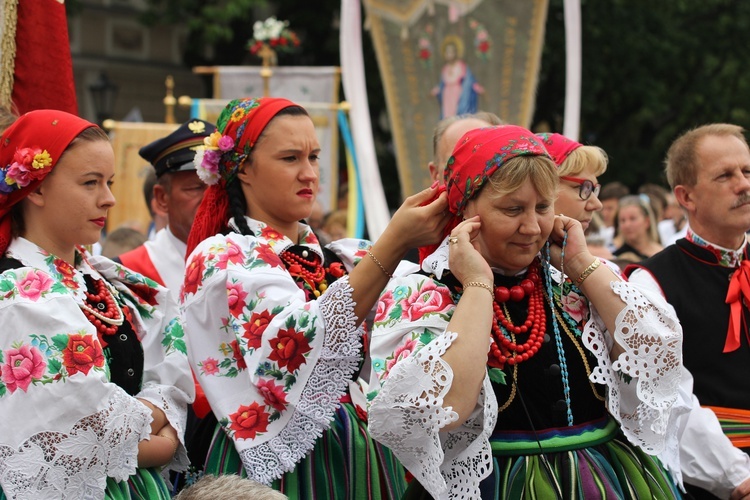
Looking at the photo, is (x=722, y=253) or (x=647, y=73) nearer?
(x=722, y=253)

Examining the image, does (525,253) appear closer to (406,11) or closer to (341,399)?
(341,399)

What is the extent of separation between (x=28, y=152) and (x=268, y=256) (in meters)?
0.76

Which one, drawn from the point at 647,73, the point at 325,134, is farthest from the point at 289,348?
the point at 647,73

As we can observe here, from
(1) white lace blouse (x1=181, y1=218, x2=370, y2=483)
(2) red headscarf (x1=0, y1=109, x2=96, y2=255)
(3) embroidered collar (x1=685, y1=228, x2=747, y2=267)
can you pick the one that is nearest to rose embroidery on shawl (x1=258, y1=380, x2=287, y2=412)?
(1) white lace blouse (x1=181, y1=218, x2=370, y2=483)

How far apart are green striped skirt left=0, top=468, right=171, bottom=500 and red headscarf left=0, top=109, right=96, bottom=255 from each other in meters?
0.72

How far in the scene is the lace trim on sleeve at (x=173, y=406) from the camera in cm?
309

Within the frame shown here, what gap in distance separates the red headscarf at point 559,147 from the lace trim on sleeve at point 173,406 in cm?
147

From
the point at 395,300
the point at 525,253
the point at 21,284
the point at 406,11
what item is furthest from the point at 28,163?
the point at 406,11

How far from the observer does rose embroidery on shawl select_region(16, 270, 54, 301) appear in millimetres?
2744

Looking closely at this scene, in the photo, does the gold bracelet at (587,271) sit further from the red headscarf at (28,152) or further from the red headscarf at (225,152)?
the red headscarf at (28,152)

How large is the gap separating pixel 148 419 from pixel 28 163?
30.7 inches

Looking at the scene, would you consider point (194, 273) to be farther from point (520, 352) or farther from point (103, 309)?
point (520, 352)

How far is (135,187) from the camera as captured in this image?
929 centimetres

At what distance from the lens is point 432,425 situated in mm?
2467
